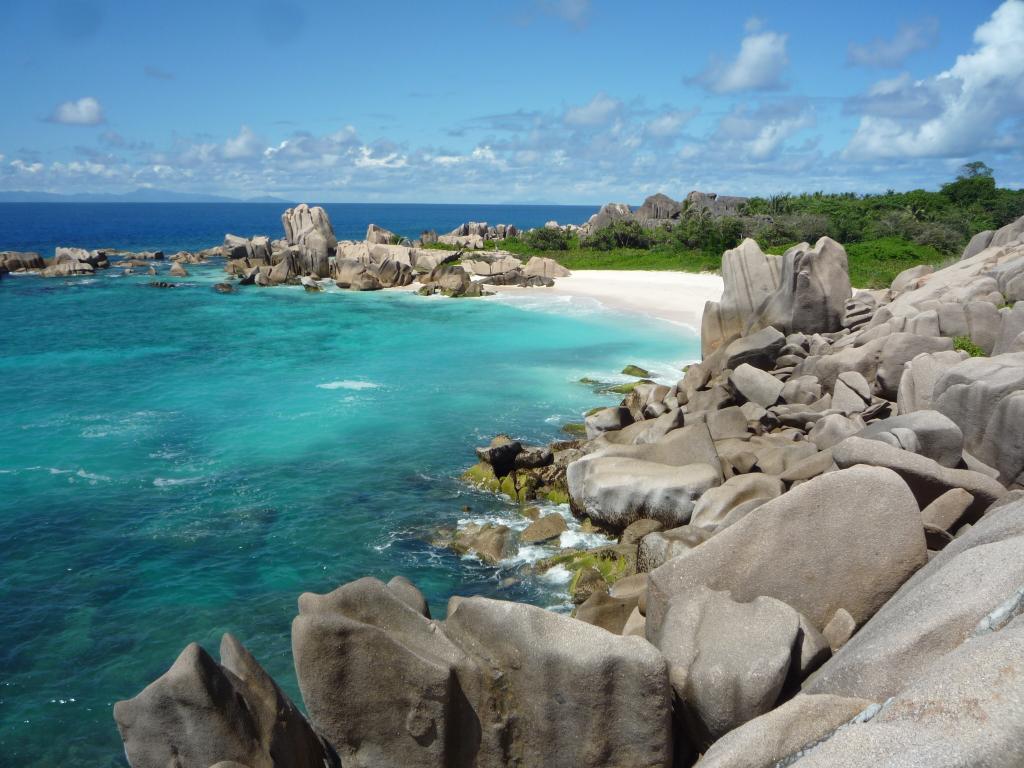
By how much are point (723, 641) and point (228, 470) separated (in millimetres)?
18210

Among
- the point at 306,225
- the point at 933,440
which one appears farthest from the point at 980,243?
the point at 306,225

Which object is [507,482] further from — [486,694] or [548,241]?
[548,241]

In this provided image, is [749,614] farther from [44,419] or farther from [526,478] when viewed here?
[44,419]

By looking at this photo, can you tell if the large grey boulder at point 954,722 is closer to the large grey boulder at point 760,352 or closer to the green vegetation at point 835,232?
the large grey boulder at point 760,352

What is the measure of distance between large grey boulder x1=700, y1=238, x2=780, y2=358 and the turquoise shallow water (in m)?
4.40

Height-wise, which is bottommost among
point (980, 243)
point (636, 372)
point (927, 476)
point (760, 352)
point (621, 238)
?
point (636, 372)

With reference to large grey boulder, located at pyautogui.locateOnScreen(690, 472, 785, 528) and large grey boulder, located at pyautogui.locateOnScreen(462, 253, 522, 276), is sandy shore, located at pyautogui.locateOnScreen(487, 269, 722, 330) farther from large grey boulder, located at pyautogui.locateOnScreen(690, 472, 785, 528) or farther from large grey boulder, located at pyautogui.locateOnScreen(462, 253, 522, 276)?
large grey boulder, located at pyautogui.locateOnScreen(690, 472, 785, 528)

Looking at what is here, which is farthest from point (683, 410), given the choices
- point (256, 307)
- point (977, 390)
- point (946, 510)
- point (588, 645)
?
point (256, 307)

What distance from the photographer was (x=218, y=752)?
818 cm

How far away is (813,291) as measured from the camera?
26.2m

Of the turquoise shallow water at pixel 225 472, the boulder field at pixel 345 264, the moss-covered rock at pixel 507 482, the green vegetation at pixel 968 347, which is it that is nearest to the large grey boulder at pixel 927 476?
the turquoise shallow water at pixel 225 472

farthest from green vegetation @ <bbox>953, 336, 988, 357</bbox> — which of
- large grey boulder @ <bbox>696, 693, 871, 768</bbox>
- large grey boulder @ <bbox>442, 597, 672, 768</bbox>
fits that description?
large grey boulder @ <bbox>696, 693, 871, 768</bbox>

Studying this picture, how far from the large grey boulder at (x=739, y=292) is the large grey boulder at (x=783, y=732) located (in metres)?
23.2

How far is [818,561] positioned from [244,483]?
55.3 ft
